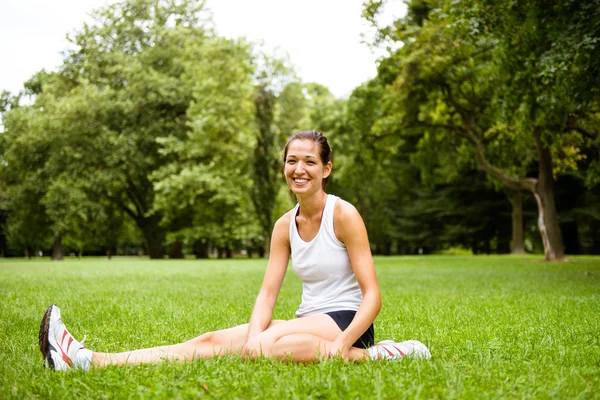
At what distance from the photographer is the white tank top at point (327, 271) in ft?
14.1

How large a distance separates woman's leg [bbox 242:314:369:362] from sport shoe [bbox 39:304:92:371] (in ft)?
3.67

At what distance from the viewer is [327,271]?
14.1 feet

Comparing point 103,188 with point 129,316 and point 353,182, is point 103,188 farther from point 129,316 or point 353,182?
point 129,316

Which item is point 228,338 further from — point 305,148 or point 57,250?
point 57,250

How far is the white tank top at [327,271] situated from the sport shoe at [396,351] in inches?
13.8

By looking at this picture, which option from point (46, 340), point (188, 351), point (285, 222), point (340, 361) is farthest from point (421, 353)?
point (46, 340)

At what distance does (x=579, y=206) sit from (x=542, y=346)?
3572cm

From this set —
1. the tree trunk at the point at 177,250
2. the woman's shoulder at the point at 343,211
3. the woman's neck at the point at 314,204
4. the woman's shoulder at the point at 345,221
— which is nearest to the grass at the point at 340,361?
the woman's shoulder at the point at 345,221

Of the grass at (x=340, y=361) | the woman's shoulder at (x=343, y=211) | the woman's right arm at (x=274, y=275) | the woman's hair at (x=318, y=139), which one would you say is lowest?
the grass at (x=340, y=361)

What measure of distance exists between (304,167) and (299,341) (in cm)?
128

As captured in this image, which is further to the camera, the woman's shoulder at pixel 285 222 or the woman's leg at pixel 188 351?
the woman's shoulder at pixel 285 222

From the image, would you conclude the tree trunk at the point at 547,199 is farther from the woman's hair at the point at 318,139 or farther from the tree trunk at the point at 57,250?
the tree trunk at the point at 57,250

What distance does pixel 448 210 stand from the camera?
42812 mm

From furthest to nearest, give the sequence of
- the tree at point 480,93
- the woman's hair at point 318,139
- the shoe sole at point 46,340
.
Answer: the tree at point 480,93
the woman's hair at point 318,139
the shoe sole at point 46,340
